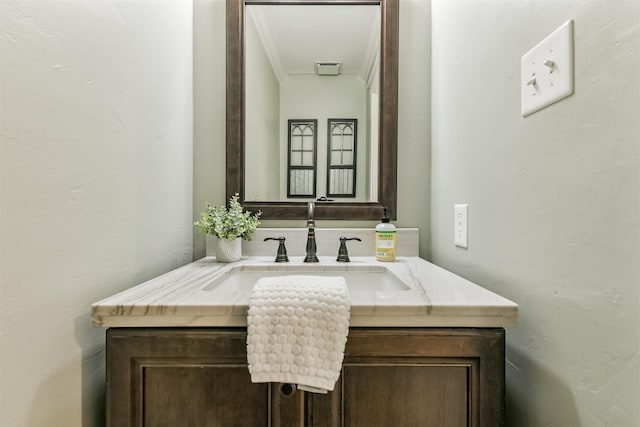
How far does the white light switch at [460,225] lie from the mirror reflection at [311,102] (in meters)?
0.32

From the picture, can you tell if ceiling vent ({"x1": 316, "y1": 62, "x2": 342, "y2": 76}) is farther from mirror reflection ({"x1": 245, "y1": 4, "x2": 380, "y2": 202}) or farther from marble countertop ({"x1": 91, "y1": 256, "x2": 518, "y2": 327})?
marble countertop ({"x1": 91, "y1": 256, "x2": 518, "y2": 327})

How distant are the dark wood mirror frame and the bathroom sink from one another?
231 millimetres

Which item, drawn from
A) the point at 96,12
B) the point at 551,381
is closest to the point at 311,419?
the point at 551,381

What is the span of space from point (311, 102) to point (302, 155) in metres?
0.19

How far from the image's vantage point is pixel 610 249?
43cm

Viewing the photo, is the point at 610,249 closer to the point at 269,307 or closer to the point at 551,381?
the point at 551,381

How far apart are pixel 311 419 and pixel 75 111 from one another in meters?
0.70

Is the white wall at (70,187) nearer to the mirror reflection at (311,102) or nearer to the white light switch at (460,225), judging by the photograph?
the mirror reflection at (311,102)

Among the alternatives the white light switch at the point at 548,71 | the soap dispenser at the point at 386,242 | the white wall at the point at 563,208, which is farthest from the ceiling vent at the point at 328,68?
the white light switch at the point at 548,71

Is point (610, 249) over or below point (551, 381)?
over

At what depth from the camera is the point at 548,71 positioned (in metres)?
0.54

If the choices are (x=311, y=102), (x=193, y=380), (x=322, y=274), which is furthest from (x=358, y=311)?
(x=311, y=102)

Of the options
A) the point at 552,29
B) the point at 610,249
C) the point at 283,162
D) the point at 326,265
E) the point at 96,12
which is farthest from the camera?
the point at 283,162

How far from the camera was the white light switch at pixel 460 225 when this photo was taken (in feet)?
2.86
